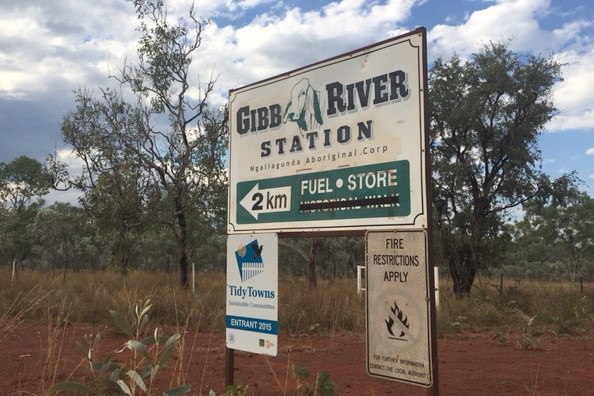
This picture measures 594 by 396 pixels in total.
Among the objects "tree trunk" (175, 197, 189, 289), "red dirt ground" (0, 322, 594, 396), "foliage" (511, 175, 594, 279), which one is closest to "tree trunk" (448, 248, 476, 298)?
"red dirt ground" (0, 322, 594, 396)

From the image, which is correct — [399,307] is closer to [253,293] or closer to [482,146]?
[253,293]

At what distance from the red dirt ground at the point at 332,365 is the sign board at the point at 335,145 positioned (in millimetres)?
1408

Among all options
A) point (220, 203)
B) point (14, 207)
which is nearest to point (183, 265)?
point (220, 203)

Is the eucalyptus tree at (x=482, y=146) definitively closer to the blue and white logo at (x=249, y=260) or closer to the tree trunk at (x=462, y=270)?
the tree trunk at (x=462, y=270)

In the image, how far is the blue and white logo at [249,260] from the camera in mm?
4400

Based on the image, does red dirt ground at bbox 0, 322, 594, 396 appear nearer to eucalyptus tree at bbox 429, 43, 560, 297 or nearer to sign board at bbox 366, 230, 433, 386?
sign board at bbox 366, 230, 433, 386

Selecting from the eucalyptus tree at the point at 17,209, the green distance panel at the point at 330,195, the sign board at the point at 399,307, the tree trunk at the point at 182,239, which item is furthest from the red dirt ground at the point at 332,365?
the eucalyptus tree at the point at 17,209

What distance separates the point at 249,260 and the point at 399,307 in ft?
5.35

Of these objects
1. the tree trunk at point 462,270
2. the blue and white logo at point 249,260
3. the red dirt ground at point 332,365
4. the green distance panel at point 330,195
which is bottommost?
the red dirt ground at point 332,365

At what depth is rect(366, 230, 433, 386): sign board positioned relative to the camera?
3146 millimetres

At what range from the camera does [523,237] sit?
51000 millimetres

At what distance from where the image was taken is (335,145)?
154 inches

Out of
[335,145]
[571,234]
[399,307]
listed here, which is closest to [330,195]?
[335,145]

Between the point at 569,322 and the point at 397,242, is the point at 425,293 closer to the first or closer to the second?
the point at 397,242
